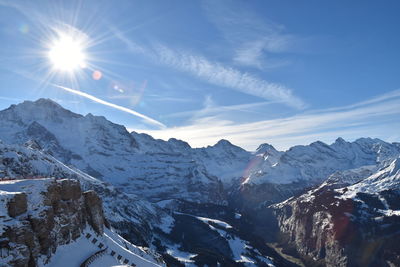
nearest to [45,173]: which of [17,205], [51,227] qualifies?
[51,227]

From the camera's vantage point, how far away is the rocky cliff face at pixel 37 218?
34688 millimetres

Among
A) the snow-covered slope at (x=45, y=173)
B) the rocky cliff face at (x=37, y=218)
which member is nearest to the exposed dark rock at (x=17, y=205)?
the rocky cliff face at (x=37, y=218)

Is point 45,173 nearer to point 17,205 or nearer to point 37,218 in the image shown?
point 37,218

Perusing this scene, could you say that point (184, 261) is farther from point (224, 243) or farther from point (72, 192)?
point (72, 192)

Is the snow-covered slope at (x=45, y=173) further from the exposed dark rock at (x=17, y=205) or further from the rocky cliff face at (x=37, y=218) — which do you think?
the exposed dark rock at (x=17, y=205)

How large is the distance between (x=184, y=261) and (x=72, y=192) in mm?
103100

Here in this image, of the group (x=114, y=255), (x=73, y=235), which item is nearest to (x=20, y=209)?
(x=73, y=235)

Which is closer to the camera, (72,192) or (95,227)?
(72,192)

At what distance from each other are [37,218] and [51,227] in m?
3.00

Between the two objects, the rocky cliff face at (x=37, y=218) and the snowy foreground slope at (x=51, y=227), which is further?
the snowy foreground slope at (x=51, y=227)

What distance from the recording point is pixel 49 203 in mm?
44125

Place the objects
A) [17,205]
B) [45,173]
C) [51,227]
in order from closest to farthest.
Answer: [17,205], [51,227], [45,173]

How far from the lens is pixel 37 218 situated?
4009cm

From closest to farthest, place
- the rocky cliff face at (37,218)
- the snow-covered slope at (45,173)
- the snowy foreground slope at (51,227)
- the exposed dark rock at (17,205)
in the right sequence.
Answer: the rocky cliff face at (37,218) < the snowy foreground slope at (51,227) < the exposed dark rock at (17,205) < the snow-covered slope at (45,173)
